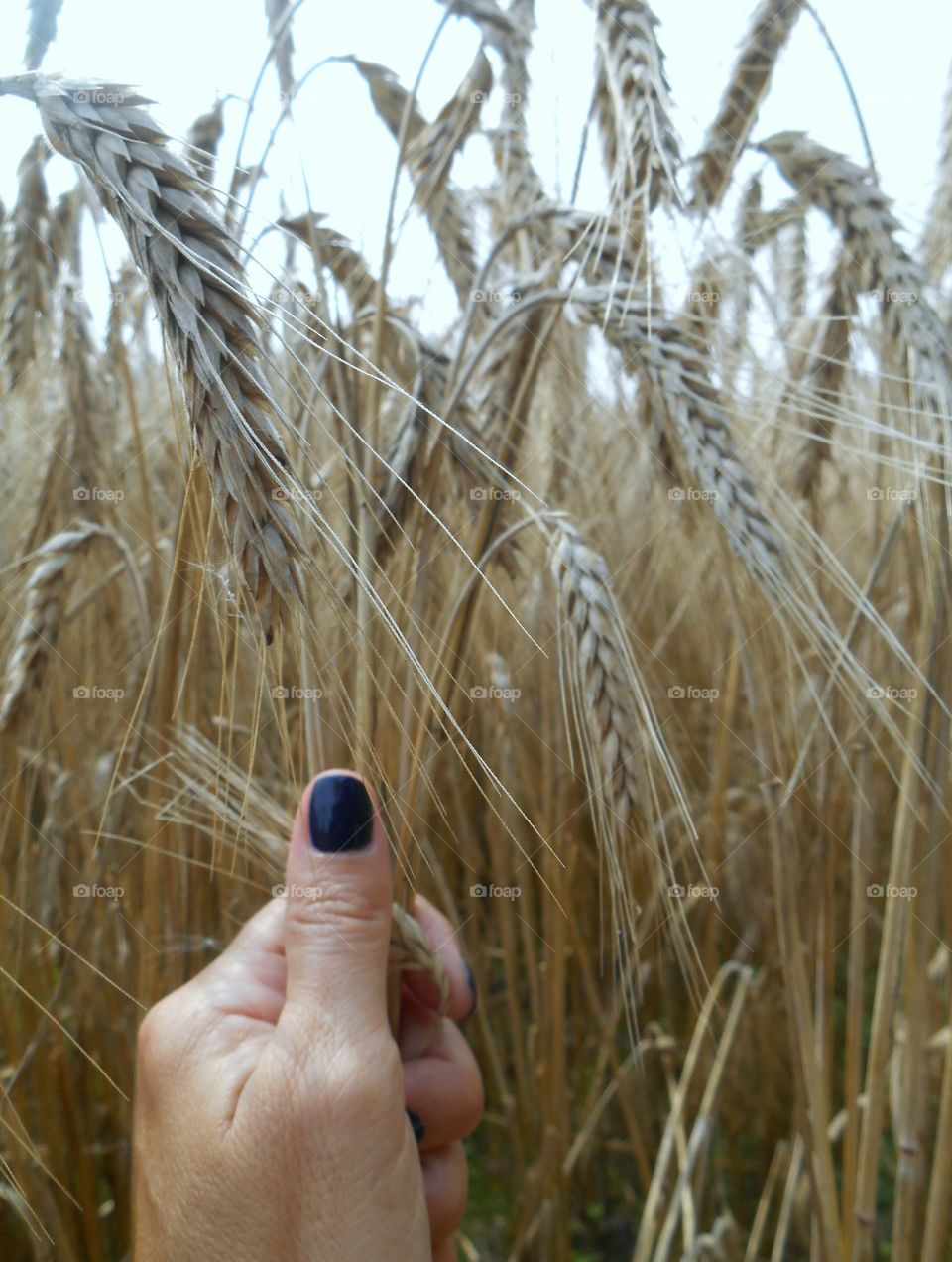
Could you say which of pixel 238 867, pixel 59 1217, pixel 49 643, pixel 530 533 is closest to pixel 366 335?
pixel 530 533

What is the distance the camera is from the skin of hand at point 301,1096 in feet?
2.04

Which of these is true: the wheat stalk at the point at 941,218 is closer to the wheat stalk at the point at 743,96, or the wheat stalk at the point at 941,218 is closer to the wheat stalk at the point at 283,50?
the wheat stalk at the point at 743,96

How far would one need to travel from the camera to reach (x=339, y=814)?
0.66 metres

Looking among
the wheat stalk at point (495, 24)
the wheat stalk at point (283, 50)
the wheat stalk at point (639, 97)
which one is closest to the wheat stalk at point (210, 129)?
the wheat stalk at point (283, 50)

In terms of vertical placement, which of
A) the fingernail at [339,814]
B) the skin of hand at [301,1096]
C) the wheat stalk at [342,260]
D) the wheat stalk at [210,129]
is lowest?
the skin of hand at [301,1096]

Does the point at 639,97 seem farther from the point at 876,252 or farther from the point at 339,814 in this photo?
the point at 339,814

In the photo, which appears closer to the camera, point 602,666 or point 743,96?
point 602,666

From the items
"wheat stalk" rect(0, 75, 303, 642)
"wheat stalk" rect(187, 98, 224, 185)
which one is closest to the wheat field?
"wheat stalk" rect(0, 75, 303, 642)

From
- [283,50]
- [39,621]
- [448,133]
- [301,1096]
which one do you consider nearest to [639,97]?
[448,133]

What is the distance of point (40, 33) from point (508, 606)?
81 cm

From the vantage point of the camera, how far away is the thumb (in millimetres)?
646

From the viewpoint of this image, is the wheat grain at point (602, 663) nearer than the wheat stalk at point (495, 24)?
Yes

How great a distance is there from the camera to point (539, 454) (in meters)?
1.22

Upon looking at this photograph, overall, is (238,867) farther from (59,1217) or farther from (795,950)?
(795,950)
